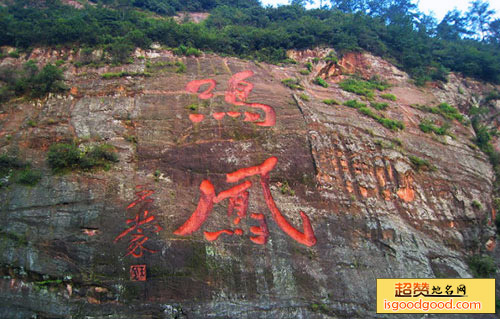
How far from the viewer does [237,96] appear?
13.8 meters

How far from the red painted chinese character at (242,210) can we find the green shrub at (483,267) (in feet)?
15.3

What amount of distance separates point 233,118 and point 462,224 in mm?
7533

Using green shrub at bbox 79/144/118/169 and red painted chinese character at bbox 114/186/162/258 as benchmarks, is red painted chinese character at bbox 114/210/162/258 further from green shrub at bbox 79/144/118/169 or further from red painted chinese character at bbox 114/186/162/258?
green shrub at bbox 79/144/118/169

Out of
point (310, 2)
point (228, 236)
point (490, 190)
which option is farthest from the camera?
point (310, 2)

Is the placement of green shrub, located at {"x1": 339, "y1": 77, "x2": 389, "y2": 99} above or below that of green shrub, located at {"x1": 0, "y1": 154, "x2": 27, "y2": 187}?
above

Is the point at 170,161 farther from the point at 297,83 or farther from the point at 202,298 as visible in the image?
the point at 297,83

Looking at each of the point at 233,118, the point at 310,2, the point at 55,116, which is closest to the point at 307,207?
the point at 233,118

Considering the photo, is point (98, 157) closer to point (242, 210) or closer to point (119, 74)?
point (119, 74)

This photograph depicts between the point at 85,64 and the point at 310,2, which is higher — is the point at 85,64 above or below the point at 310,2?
below

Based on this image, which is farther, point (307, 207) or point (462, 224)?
point (462, 224)

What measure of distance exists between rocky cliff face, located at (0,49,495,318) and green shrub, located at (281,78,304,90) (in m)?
0.24

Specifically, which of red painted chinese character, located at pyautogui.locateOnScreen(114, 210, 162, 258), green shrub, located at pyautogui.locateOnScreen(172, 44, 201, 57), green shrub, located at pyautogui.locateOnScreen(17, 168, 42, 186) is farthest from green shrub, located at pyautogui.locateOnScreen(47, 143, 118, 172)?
green shrub, located at pyautogui.locateOnScreen(172, 44, 201, 57)

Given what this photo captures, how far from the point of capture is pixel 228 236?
10359 millimetres

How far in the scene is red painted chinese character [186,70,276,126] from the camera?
13.0 meters
